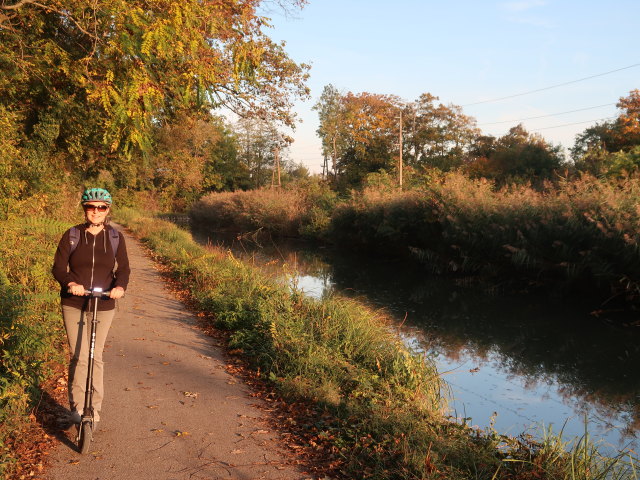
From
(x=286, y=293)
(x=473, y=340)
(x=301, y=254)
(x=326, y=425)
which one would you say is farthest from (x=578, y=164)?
(x=326, y=425)

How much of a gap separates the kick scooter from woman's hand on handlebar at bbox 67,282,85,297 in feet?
0.12

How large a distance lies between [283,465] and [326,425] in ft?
2.89

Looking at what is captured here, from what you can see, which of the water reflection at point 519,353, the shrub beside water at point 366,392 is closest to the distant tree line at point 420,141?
the water reflection at point 519,353

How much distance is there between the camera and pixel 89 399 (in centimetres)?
444

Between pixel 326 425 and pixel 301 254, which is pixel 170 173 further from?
pixel 326 425

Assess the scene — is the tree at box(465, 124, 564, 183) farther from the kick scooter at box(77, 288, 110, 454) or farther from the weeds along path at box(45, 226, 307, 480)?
the kick scooter at box(77, 288, 110, 454)

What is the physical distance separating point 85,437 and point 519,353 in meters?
9.08

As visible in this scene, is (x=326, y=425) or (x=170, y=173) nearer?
(x=326, y=425)

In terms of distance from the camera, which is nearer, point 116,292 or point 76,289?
point 76,289

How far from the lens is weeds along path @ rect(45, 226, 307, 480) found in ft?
13.8

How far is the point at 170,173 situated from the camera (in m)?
56.8

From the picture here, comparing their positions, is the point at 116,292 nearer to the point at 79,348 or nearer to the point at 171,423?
the point at 79,348

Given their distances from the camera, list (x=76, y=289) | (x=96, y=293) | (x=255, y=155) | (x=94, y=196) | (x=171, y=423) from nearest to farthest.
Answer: (x=76, y=289), (x=96, y=293), (x=94, y=196), (x=171, y=423), (x=255, y=155)

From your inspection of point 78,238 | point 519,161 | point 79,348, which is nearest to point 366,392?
point 79,348
